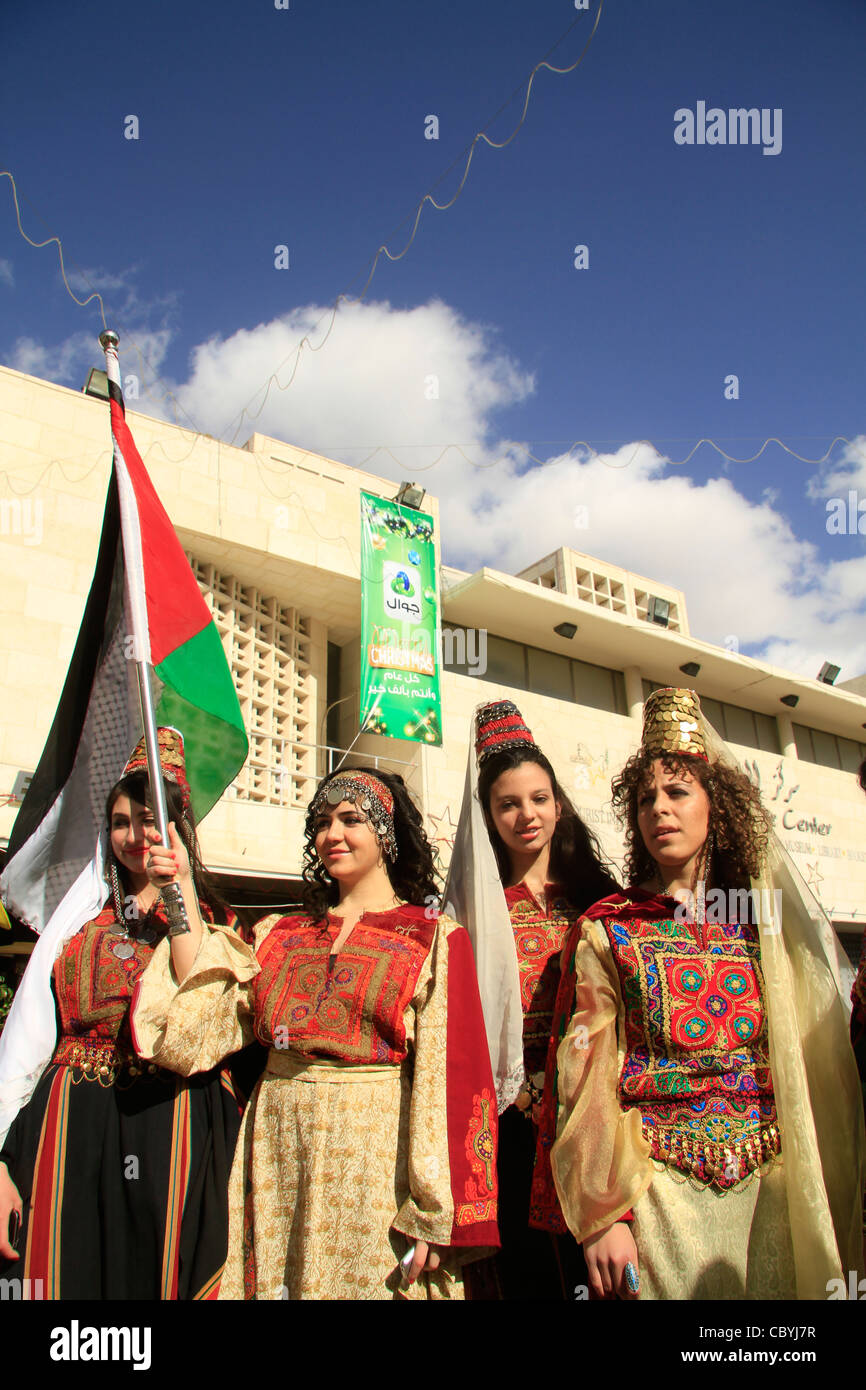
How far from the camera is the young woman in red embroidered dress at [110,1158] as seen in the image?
238 centimetres

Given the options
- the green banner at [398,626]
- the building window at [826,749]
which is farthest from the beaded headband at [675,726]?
the building window at [826,749]

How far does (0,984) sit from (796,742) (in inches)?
600

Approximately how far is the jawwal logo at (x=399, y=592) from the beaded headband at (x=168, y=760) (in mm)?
7666

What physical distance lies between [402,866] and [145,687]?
3.24 ft

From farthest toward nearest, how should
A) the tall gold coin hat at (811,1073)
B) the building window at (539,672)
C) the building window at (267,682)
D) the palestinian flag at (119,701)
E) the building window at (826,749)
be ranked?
the building window at (826,749) → the building window at (539,672) → the building window at (267,682) → the palestinian flag at (119,701) → the tall gold coin hat at (811,1073)

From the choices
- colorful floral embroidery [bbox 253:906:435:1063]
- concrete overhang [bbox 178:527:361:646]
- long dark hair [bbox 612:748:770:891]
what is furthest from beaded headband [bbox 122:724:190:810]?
concrete overhang [bbox 178:527:361:646]

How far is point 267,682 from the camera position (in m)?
11.3

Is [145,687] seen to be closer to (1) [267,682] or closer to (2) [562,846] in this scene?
(2) [562,846]

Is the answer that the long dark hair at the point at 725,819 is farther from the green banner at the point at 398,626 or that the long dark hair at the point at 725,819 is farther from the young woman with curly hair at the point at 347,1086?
the green banner at the point at 398,626

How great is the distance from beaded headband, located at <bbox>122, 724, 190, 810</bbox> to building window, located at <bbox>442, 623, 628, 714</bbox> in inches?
377

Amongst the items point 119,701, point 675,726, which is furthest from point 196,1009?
point 675,726

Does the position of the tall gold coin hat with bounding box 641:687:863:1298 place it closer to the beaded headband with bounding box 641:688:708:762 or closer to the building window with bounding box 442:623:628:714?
the beaded headband with bounding box 641:688:708:762

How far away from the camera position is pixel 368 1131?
2271 millimetres

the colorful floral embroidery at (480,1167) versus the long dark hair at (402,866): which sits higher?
the long dark hair at (402,866)
